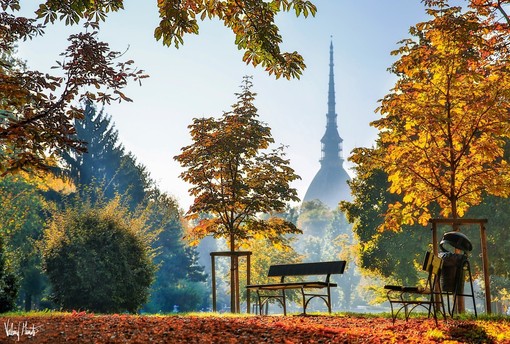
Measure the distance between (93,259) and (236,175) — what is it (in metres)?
4.81

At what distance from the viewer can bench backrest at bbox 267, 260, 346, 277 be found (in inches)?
502

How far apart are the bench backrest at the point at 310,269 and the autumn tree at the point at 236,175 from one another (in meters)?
2.01

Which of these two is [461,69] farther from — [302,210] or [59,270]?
[302,210]

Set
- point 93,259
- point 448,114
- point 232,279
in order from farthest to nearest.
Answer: point 93,259, point 232,279, point 448,114

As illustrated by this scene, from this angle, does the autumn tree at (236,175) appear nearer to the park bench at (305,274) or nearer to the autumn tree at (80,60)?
the park bench at (305,274)

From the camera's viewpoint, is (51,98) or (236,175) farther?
(236,175)

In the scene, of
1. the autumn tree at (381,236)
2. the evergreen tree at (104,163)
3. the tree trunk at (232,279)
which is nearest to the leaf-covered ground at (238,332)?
the tree trunk at (232,279)

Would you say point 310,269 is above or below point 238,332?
above

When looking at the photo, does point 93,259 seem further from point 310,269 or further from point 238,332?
A: point 238,332

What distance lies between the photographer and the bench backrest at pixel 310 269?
1274cm

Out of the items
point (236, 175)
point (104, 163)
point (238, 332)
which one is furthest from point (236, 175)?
point (104, 163)

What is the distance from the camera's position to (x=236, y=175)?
1694cm

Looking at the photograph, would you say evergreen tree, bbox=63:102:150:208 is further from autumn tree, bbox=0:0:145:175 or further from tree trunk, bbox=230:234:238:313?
autumn tree, bbox=0:0:145:175

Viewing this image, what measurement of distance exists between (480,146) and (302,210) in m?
123
